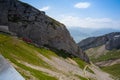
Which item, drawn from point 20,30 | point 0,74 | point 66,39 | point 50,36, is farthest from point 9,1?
point 0,74

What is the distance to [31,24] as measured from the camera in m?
159

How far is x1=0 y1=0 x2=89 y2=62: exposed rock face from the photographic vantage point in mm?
153875

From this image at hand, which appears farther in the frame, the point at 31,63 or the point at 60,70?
the point at 60,70

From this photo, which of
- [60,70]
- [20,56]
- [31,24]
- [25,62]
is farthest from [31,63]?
[31,24]

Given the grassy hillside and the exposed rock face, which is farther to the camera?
the exposed rock face

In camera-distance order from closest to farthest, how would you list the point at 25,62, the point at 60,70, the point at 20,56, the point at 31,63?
the point at 25,62 < the point at 31,63 < the point at 20,56 < the point at 60,70

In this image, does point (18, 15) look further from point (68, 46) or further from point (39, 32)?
point (68, 46)

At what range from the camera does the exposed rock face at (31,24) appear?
154 metres

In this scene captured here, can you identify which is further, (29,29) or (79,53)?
(79,53)

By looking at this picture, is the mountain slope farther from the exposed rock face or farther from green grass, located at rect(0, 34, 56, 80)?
the exposed rock face

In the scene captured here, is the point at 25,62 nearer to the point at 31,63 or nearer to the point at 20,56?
the point at 31,63

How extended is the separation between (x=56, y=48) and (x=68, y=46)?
15164mm

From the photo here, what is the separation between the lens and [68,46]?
170m

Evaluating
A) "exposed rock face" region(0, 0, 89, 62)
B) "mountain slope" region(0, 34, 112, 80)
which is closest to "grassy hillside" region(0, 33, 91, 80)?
"mountain slope" region(0, 34, 112, 80)
